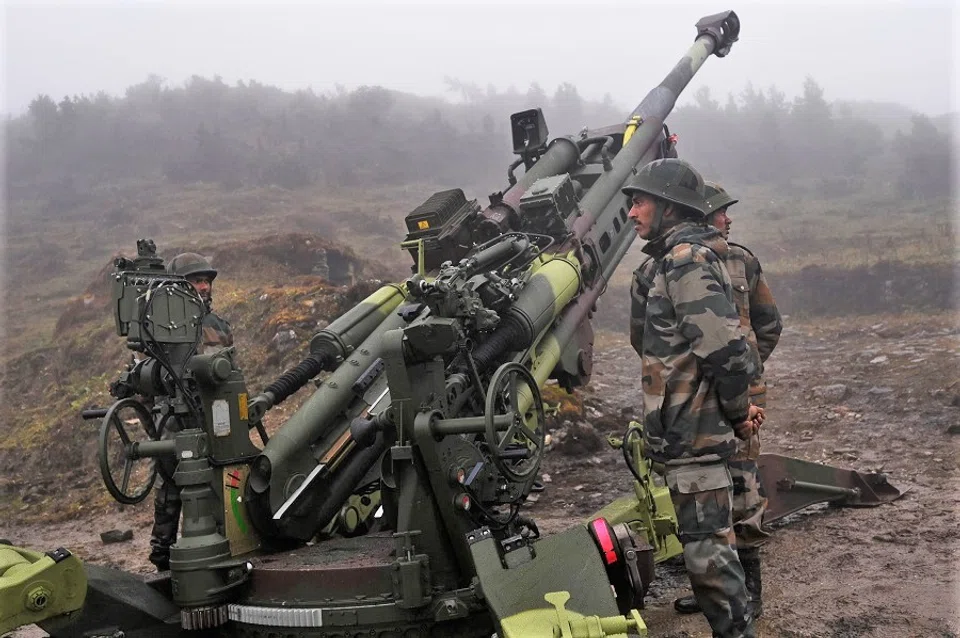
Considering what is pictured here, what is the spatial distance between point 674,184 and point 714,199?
49 cm

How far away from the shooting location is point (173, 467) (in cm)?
465

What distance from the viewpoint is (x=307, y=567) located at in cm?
353

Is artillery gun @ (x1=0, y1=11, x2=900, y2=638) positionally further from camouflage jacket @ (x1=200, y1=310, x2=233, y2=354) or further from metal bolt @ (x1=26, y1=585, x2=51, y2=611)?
camouflage jacket @ (x1=200, y1=310, x2=233, y2=354)

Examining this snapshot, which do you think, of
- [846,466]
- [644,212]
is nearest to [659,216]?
[644,212]

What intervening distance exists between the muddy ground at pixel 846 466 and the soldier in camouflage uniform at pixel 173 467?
59.1 inches

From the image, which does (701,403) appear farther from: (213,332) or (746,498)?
(213,332)

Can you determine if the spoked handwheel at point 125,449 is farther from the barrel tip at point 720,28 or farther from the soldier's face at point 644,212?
the barrel tip at point 720,28

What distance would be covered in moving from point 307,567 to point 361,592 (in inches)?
11.2

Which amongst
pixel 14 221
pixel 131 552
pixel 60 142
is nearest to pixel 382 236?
pixel 14 221

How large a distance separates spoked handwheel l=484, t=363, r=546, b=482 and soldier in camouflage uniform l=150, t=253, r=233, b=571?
1.76m

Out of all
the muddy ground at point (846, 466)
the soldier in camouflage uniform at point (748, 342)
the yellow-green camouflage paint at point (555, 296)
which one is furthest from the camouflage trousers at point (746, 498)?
the yellow-green camouflage paint at point (555, 296)

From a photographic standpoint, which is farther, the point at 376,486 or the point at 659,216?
the point at 376,486

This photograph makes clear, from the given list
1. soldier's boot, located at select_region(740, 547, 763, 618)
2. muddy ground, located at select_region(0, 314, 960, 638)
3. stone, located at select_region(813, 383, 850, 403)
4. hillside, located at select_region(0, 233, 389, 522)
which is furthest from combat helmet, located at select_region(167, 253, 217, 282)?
stone, located at select_region(813, 383, 850, 403)

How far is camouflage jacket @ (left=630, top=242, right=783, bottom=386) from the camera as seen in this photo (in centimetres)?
392
